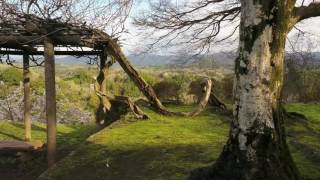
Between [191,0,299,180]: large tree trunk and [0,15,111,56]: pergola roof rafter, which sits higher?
[0,15,111,56]: pergola roof rafter

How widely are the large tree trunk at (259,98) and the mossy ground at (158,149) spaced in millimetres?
1313

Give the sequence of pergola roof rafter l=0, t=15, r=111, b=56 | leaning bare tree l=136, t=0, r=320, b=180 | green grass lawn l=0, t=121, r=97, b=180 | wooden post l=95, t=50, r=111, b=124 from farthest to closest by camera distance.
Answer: wooden post l=95, t=50, r=111, b=124, green grass lawn l=0, t=121, r=97, b=180, pergola roof rafter l=0, t=15, r=111, b=56, leaning bare tree l=136, t=0, r=320, b=180

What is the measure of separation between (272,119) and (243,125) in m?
0.37

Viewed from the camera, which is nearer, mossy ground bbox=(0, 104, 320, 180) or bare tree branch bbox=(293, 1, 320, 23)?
bare tree branch bbox=(293, 1, 320, 23)

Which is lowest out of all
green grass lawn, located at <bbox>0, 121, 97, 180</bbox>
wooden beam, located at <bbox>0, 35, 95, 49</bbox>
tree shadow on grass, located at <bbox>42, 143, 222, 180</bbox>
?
green grass lawn, located at <bbox>0, 121, 97, 180</bbox>

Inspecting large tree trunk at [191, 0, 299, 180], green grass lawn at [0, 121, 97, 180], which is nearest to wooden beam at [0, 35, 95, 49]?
green grass lawn at [0, 121, 97, 180]

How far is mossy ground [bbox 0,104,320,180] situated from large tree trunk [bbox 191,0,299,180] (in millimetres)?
1313

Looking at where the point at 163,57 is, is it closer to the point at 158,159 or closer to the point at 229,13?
the point at 229,13

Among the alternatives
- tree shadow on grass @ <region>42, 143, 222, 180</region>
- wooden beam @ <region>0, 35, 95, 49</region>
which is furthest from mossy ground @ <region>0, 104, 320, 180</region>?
wooden beam @ <region>0, 35, 95, 49</region>

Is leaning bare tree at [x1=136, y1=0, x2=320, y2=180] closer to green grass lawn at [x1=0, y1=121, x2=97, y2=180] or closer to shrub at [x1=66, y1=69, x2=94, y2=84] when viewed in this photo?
green grass lawn at [x1=0, y1=121, x2=97, y2=180]

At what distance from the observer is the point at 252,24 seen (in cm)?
628

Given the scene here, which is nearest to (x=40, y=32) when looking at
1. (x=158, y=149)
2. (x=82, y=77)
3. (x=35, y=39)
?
(x=35, y=39)

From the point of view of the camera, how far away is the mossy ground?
27.7 feet

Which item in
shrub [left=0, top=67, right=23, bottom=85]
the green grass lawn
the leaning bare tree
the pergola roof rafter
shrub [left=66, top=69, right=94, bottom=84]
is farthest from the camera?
shrub [left=66, top=69, right=94, bottom=84]
